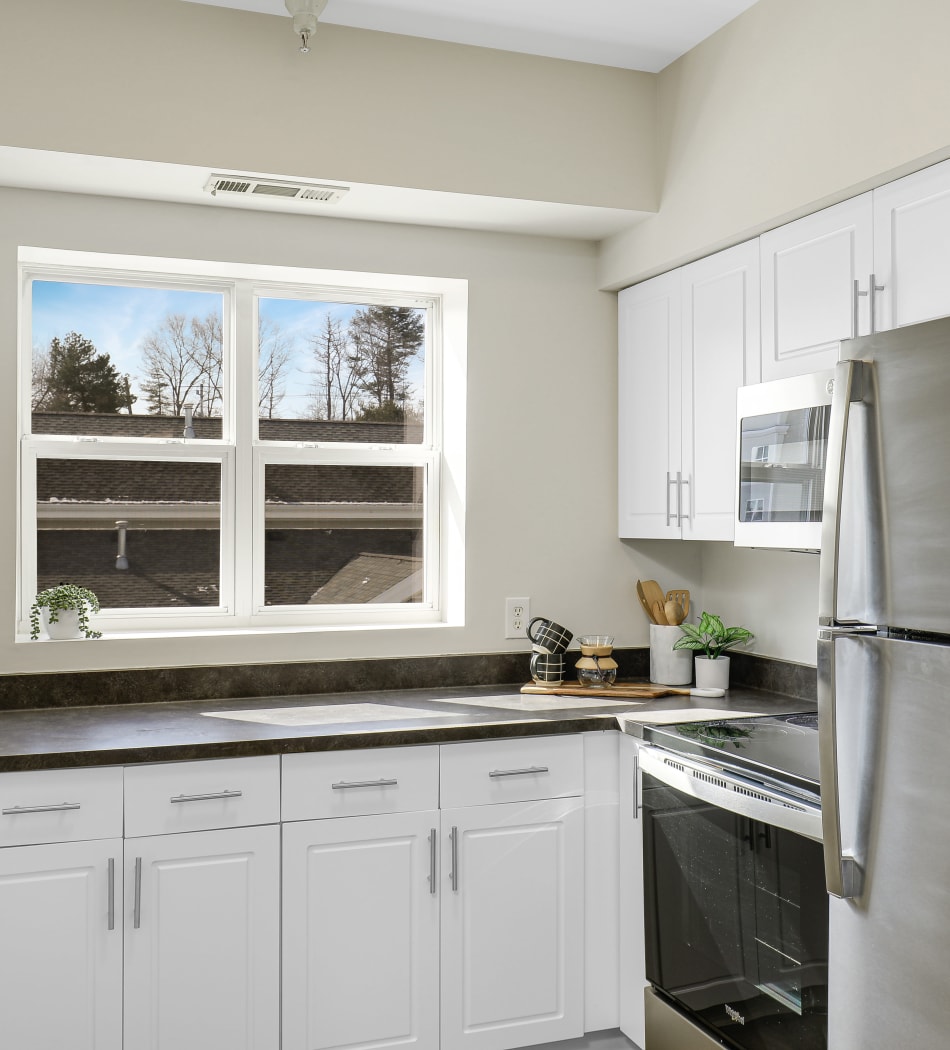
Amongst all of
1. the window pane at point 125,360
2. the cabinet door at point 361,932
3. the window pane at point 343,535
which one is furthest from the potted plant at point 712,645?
the window pane at point 125,360

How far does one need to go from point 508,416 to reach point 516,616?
0.62 metres

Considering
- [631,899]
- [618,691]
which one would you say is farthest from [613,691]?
[631,899]

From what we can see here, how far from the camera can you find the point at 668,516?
9.73 ft

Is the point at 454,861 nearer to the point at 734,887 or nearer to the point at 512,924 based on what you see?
the point at 512,924

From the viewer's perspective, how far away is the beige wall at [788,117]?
6.55 ft

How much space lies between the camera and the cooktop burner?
1.97 metres

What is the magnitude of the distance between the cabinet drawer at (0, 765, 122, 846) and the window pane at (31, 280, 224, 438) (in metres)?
1.14

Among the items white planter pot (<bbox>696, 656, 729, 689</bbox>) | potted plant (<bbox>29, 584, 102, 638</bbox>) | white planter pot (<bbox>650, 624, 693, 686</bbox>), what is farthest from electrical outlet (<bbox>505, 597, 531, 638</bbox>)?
potted plant (<bbox>29, 584, 102, 638</bbox>)

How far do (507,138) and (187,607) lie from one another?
64.2 inches

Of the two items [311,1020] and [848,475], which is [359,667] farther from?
[848,475]

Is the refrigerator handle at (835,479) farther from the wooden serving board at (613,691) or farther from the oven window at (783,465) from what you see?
the wooden serving board at (613,691)

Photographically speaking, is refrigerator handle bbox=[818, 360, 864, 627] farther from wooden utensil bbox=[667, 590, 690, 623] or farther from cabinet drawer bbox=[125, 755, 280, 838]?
wooden utensil bbox=[667, 590, 690, 623]

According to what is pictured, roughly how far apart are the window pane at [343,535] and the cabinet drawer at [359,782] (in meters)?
0.84

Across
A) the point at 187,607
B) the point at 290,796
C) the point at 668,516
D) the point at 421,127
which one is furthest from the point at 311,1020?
the point at 421,127
